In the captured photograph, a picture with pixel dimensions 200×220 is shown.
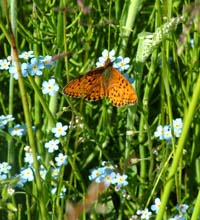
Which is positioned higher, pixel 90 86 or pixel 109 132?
pixel 90 86

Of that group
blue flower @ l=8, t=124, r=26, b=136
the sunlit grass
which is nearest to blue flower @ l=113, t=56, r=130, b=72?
the sunlit grass

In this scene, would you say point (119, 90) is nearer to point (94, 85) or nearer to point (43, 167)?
point (94, 85)

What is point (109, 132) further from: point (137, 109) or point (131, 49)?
point (131, 49)

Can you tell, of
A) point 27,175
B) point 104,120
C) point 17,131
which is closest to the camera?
point 27,175

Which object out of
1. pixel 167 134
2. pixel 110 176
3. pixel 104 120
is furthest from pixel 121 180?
pixel 104 120

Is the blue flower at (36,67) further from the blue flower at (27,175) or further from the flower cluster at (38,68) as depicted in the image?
the blue flower at (27,175)

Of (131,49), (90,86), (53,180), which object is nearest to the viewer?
(53,180)

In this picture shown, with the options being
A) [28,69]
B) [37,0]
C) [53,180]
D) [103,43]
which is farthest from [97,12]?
[53,180]
